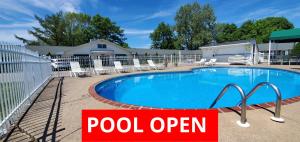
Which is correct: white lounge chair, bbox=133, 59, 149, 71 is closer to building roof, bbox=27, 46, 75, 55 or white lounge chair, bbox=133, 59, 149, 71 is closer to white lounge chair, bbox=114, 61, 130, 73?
white lounge chair, bbox=114, 61, 130, 73

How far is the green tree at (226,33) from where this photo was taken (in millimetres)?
39500

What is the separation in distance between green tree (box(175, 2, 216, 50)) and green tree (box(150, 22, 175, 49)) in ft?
23.5

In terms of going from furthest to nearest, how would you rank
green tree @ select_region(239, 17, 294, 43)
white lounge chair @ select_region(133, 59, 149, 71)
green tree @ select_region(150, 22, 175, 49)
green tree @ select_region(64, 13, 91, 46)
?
1. green tree @ select_region(150, 22, 175, 49)
2. green tree @ select_region(239, 17, 294, 43)
3. green tree @ select_region(64, 13, 91, 46)
4. white lounge chair @ select_region(133, 59, 149, 71)

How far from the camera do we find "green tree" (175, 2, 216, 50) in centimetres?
3684

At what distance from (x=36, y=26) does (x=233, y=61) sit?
117 feet

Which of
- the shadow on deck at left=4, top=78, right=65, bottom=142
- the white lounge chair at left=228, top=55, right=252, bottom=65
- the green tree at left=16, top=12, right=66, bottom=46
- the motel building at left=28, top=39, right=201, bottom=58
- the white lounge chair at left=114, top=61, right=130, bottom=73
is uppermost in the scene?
the green tree at left=16, top=12, right=66, bottom=46

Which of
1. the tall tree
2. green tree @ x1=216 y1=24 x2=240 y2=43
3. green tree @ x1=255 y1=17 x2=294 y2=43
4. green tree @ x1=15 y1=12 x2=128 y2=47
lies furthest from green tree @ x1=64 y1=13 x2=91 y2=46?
green tree @ x1=255 y1=17 x2=294 y2=43

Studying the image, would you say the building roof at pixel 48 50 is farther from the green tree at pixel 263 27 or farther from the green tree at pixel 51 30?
the green tree at pixel 263 27

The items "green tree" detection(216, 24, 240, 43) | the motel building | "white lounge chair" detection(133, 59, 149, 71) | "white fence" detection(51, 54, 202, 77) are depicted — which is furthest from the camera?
"green tree" detection(216, 24, 240, 43)

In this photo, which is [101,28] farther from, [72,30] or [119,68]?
[119,68]

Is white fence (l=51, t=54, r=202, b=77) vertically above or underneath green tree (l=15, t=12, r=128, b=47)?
underneath

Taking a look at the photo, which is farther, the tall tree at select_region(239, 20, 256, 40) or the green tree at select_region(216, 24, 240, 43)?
the green tree at select_region(216, 24, 240, 43)

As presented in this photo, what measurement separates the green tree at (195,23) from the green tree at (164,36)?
7.15m

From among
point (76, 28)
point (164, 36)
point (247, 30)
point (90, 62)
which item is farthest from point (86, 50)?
point (247, 30)
